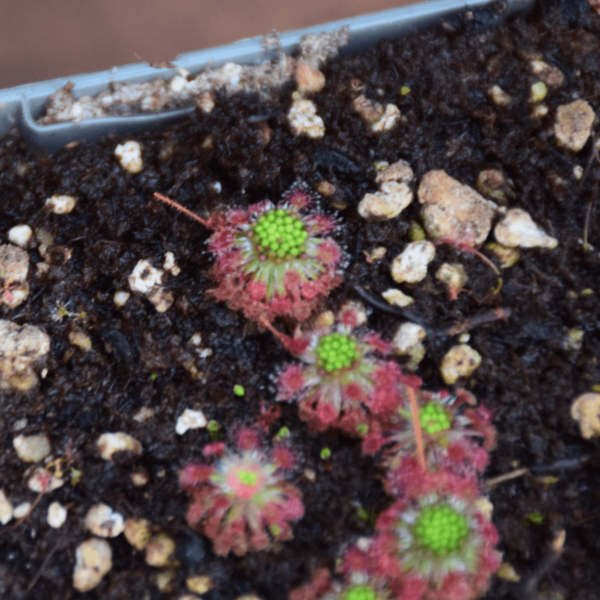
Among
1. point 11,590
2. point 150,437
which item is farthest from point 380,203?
point 11,590

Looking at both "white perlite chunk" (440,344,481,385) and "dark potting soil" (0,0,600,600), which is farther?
"white perlite chunk" (440,344,481,385)

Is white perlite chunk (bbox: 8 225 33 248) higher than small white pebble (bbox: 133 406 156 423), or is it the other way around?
white perlite chunk (bbox: 8 225 33 248)

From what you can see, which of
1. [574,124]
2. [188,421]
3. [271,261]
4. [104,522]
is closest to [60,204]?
[271,261]

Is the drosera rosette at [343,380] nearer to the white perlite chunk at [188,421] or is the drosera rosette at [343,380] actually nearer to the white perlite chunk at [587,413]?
the white perlite chunk at [188,421]

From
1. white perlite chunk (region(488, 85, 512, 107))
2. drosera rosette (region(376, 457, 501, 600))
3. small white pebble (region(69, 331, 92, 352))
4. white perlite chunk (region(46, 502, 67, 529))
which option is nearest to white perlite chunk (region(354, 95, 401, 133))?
white perlite chunk (region(488, 85, 512, 107))

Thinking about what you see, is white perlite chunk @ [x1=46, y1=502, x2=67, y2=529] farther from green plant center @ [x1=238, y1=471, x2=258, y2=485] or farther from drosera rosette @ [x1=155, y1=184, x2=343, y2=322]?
drosera rosette @ [x1=155, y1=184, x2=343, y2=322]

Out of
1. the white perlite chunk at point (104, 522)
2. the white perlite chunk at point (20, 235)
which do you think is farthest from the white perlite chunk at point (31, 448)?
the white perlite chunk at point (20, 235)
